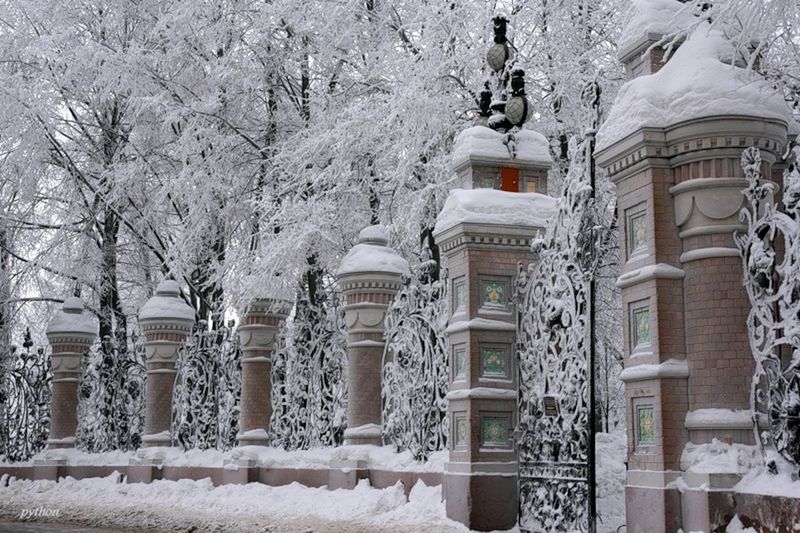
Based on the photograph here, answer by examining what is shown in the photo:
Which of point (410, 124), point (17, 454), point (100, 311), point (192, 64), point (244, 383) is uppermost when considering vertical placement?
point (192, 64)

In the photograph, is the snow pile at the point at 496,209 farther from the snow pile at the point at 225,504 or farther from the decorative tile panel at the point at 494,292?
the snow pile at the point at 225,504

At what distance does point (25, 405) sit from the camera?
19406mm

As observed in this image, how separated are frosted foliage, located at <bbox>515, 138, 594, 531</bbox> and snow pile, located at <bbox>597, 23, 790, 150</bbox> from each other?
49.9 inches

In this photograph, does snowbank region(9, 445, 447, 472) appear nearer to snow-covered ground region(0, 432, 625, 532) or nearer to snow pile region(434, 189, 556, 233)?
snow-covered ground region(0, 432, 625, 532)

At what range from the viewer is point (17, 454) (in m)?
19.2

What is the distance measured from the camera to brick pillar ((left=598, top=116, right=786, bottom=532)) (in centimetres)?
689

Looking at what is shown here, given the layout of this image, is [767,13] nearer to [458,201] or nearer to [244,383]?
[458,201]

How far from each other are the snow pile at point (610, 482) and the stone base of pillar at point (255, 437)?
520 centimetres

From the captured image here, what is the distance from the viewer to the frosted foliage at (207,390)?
49.1 feet

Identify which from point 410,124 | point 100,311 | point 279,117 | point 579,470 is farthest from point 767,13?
point 100,311

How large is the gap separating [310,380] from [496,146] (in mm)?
4876

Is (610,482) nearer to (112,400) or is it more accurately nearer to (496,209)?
(496,209)

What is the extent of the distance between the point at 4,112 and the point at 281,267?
6827 millimetres

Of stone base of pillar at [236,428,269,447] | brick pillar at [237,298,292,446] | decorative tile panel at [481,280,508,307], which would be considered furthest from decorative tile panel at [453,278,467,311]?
stone base of pillar at [236,428,269,447]
